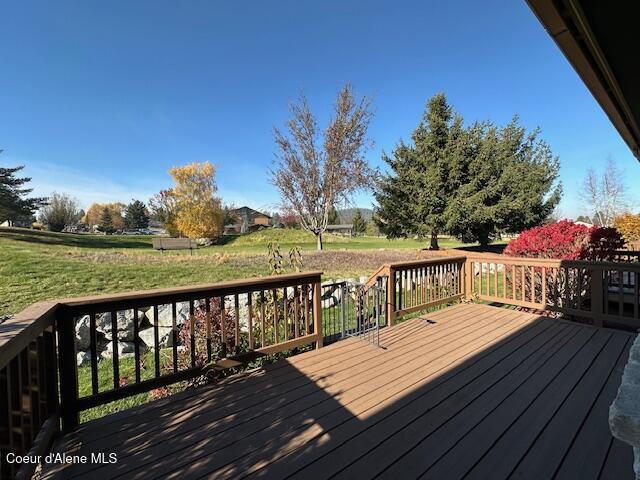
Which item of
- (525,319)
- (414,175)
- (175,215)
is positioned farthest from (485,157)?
(175,215)

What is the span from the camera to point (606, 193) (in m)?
23.5

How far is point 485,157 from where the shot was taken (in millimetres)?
13898

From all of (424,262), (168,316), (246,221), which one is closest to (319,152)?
(424,262)

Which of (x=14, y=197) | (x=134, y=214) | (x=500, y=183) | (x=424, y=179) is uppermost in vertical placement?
(x=134, y=214)

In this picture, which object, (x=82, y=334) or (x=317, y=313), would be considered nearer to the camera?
(x=317, y=313)

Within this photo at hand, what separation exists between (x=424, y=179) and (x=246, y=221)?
156 ft

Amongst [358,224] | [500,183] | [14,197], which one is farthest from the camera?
[358,224]

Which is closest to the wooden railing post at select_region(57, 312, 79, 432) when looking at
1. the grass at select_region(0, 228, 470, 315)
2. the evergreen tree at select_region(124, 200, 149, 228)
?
the grass at select_region(0, 228, 470, 315)

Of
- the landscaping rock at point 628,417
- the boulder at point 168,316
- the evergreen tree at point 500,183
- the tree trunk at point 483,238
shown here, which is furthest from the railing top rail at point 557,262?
the tree trunk at point 483,238

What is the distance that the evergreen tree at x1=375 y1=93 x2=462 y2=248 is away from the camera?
13.6 metres

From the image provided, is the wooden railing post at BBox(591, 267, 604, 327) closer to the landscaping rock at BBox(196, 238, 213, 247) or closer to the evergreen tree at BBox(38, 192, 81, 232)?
the landscaping rock at BBox(196, 238, 213, 247)

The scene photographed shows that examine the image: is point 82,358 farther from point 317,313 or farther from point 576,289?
point 576,289

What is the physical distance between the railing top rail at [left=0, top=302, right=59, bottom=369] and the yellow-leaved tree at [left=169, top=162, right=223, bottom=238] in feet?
74.6

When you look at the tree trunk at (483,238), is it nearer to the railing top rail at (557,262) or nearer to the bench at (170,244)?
the railing top rail at (557,262)
